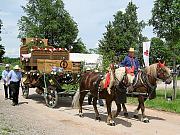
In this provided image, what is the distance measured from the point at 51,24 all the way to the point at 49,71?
156 ft

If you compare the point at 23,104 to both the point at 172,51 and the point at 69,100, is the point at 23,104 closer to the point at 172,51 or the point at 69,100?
the point at 69,100

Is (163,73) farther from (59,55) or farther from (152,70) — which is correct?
(59,55)

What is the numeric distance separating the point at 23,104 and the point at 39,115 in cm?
360

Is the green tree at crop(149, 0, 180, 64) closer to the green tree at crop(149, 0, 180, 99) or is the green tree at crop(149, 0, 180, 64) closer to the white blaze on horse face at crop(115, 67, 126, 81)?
the green tree at crop(149, 0, 180, 99)

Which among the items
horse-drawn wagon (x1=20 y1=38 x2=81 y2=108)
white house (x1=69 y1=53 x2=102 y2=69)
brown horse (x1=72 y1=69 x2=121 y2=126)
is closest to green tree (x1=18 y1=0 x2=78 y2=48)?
white house (x1=69 y1=53 x2=102 y2=69)

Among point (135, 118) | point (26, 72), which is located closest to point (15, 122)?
point (135, 118)

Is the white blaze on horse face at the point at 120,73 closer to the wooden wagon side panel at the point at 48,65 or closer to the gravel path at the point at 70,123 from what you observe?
the gravel path at the point at 70,123

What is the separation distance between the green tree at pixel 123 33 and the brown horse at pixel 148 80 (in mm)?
37961

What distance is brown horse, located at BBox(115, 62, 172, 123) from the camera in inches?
518

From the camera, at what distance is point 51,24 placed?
63.9 metres

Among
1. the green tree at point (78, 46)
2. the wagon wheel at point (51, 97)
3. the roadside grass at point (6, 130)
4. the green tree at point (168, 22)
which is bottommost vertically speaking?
the roadside grass at point (6, 130)

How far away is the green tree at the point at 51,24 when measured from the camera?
64125 millimetres

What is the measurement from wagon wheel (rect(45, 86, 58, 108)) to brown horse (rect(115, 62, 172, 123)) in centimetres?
398

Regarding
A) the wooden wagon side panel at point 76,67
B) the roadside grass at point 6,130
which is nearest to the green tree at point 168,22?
the wooden wagon side panel at point 76,67
